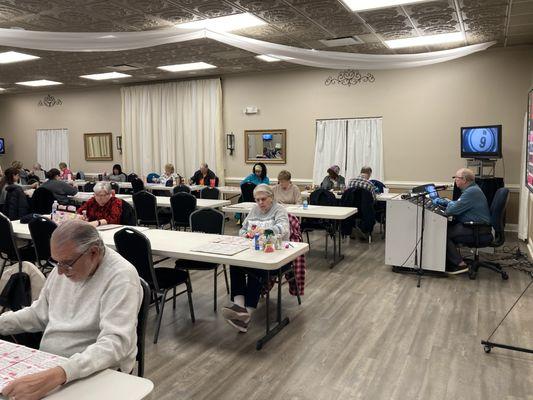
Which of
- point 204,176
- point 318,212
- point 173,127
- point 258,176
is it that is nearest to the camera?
point 318,212

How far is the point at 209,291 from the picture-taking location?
4652 mm

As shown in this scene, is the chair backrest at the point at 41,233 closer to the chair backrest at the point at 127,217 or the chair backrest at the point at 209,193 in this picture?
the chair backrest at the point at 127,217

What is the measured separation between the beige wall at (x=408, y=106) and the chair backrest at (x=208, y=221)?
5270 millimetres

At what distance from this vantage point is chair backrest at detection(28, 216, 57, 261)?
154 inches

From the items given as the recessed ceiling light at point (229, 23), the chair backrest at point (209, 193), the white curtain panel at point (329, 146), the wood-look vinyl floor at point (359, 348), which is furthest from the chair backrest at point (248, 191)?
the wood-look vinyl floor at point (359, 348)

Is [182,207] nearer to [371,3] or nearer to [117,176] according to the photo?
[371,3]

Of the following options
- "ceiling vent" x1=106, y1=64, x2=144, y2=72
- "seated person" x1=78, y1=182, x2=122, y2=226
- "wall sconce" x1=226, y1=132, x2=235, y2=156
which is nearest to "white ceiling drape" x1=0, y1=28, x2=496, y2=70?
"seated person" x1=78, y1=182, x2=122, y2=226

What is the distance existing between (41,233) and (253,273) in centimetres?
196

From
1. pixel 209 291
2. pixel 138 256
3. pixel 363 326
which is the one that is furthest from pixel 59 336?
pixel 209 291

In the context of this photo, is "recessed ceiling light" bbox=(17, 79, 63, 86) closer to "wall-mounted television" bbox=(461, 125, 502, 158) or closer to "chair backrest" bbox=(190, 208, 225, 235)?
→ "chair backrest" bbox=(190, 208, 225, 235)

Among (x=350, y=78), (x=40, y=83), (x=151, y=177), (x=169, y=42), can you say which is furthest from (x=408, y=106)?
(x=40, y=83)

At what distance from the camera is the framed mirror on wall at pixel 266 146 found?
31.8ft

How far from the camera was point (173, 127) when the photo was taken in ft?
35.5

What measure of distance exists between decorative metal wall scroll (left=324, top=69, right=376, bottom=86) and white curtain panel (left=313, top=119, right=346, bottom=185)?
2.48 feet
